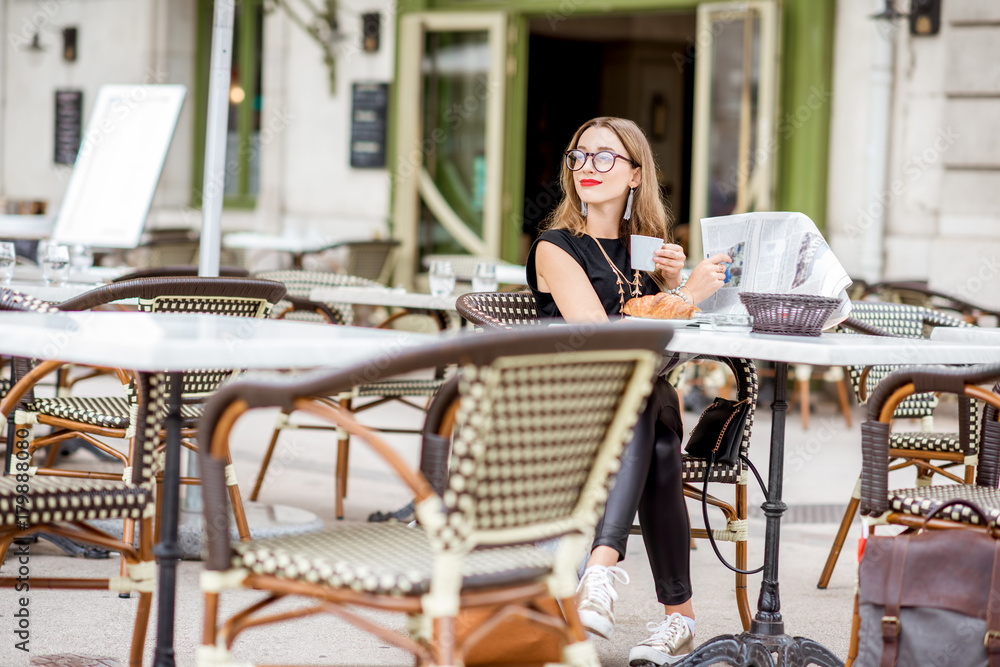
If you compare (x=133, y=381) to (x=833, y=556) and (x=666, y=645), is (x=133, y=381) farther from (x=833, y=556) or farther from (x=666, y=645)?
(x=833, y=556)

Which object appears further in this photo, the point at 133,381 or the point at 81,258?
the point at 81,258

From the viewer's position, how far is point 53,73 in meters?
10.7

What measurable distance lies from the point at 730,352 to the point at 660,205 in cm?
93

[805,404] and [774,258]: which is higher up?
[774,258]

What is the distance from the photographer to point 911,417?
12.4ft

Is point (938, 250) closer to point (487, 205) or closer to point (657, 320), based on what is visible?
point (487, 205)

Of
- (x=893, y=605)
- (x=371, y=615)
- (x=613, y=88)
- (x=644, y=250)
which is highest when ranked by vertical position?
(x=613, y=88)

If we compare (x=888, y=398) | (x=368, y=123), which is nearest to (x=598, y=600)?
(x=888, y=398)

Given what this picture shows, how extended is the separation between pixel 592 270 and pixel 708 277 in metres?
0.35

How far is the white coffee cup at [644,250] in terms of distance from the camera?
2.82 metres

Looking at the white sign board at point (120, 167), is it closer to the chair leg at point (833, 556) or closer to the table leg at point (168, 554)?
the chair leg at point (833, 556)

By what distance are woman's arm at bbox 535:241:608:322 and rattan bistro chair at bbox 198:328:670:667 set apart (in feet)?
3.62

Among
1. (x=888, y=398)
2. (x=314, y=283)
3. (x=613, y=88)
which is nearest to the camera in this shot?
(x=888, y=398)

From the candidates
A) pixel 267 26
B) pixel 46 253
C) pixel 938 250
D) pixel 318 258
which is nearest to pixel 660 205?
pixel 46 253
